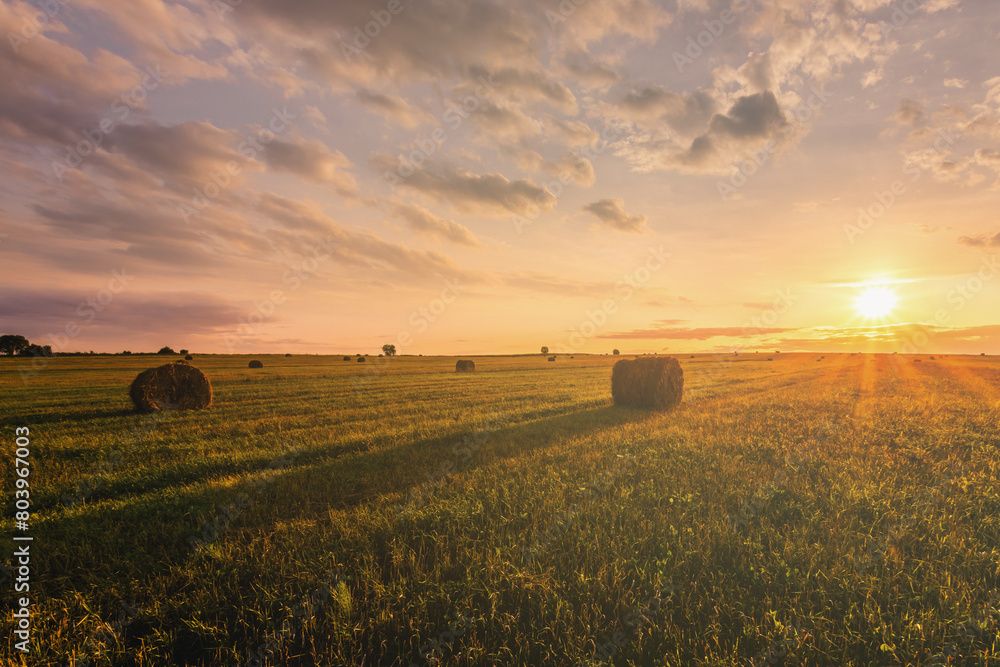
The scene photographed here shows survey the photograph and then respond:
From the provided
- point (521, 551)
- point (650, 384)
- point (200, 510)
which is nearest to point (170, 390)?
point (200, 510)

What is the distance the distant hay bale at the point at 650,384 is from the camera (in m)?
16.5

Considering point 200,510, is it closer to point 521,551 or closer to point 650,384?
point 521,551

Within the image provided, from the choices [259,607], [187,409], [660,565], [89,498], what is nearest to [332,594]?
[259,607]

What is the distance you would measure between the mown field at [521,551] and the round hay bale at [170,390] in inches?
273

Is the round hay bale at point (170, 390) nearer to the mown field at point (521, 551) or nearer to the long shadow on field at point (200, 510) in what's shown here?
the mown field at point (521, 551)

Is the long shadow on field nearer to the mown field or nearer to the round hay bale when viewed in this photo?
the mown field

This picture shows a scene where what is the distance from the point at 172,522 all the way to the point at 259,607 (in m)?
3.15

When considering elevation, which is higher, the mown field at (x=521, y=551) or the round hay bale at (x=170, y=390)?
the round hay bale at (x=170, y=390)

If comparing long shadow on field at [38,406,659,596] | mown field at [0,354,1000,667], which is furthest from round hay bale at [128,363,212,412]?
long shadow on field at [38,406,659,596]

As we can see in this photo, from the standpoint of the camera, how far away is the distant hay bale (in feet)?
54.2

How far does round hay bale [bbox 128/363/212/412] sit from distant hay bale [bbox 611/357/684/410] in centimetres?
1868

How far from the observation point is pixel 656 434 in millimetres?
10461

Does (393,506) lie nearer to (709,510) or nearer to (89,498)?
(709,510)

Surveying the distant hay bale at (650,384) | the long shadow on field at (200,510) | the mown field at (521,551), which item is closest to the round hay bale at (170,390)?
the mown field at (521,551)
